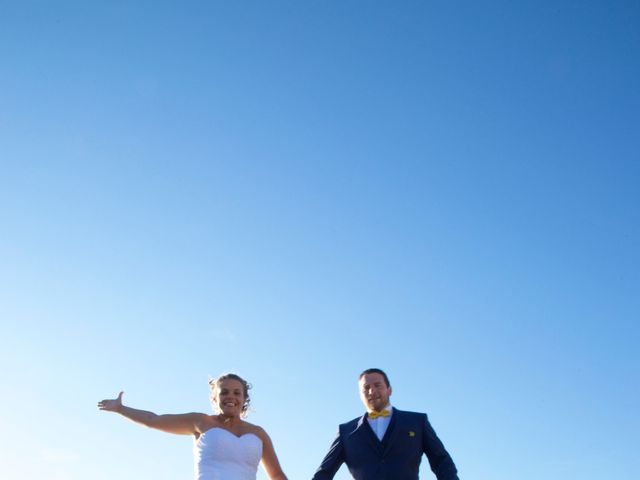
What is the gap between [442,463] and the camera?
358 inches

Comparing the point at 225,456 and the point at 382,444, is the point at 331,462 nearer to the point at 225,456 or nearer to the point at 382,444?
the point at 382,444

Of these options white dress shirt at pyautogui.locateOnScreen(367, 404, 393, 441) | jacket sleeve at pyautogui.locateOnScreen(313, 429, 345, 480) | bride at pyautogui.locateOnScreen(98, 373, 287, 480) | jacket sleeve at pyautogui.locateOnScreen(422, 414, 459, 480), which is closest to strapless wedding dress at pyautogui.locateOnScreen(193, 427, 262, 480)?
bride at pyautogui.locateOnScreen(98, 373, 287, 480)

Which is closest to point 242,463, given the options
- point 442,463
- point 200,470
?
point 200,470

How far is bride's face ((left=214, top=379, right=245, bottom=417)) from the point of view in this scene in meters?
10.0

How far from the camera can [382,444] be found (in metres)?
9.10

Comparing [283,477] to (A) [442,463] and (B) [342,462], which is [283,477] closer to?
(B) [342,462]

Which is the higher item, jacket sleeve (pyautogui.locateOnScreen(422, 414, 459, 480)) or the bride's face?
the bride's face

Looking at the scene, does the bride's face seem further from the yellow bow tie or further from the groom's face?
the yellow bow tie

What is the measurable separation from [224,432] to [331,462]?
1.62 metres

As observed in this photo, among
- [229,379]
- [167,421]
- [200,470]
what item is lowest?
[200,470]

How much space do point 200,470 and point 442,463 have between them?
340cm

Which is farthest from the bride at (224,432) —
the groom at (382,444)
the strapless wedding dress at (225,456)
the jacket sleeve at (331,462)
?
the groom at (382,444)

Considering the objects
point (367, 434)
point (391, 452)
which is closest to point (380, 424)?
point (367, 434)

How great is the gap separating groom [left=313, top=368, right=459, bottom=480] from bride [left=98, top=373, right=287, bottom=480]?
0.98 metres
